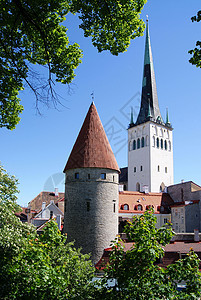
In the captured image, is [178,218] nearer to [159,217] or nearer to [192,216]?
[192,216]

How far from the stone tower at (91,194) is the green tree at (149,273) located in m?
15.6

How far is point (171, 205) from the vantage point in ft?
141

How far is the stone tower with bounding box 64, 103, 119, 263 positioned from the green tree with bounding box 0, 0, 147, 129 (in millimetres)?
13924

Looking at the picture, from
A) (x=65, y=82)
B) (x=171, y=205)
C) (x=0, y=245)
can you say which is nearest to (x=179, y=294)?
(x=0, y=245)

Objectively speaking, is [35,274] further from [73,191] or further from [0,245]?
[73,191]

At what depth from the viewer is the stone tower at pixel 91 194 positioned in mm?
22906

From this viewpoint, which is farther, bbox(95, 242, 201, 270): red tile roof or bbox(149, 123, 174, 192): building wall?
bbox(149, 123, 174, 192): building wall

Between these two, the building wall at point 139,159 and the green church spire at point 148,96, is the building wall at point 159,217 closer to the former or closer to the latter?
the building wall at point 139,159

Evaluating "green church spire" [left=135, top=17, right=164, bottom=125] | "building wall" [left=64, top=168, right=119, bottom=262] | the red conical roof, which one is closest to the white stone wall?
"green church spire" [left=135, top=17, right=164, bottom=125]

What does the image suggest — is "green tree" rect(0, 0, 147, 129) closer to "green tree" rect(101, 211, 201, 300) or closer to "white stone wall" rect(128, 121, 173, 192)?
"green tree" rect(101, 211, 201, 300)

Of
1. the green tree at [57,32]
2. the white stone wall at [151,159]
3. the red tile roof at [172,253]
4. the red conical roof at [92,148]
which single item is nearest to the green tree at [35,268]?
the green tree at [57,32]

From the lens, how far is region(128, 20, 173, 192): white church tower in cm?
5875

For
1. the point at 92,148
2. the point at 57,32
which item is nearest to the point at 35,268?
the point at 57,32

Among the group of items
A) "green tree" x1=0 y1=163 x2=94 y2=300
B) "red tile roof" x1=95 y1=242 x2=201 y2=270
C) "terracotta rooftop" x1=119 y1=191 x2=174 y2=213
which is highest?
"terracotta rooftop" x1=119 y1=191 x2=174 y2=213
